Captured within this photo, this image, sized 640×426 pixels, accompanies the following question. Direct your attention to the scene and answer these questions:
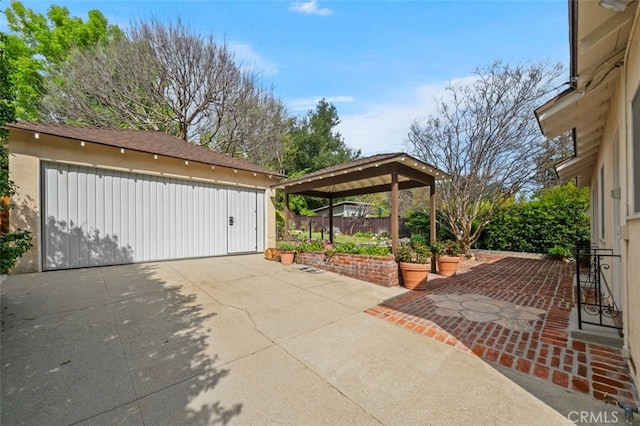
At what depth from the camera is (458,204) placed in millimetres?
10516

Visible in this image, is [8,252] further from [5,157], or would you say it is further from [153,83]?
[153,83]

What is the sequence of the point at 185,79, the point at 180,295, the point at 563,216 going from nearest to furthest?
1. the point at 180,295
2. the point at 563,216
3. the point at 185,79

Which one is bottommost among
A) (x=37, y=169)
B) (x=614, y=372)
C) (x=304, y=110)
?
(x=614, y=372)

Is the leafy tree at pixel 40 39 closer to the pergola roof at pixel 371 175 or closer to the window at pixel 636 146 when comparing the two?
the pergola roof at pixel 371 175

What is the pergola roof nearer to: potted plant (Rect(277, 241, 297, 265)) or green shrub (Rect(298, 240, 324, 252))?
green shrub (Rect(298, 240, 324, 252))

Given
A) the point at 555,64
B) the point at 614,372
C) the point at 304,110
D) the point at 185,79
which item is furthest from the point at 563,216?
the point at 304,110

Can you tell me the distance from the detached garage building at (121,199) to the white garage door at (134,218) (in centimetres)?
2

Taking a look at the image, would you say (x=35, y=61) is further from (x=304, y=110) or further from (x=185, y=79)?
(x=304, y=110)

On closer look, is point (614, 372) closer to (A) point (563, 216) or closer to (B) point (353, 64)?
(A) point (563, 216)

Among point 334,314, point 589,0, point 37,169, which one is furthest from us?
point 37,169

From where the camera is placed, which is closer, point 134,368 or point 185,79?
point 134,368

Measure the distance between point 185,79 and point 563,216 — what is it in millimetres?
18286

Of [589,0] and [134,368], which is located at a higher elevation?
[589,0]

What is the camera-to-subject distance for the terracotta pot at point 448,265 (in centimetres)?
685
